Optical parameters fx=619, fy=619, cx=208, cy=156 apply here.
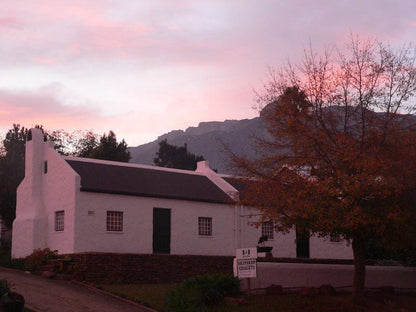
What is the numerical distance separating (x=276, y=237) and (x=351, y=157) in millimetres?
19722

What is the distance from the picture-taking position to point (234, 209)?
3906cm

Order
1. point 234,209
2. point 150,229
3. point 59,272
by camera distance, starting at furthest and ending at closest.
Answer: point 234,209, point 150,229, point 59,272

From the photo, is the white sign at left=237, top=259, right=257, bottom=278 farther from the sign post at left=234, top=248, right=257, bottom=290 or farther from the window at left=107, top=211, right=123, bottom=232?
the window at left=107, top=211, right=123, bottom=232

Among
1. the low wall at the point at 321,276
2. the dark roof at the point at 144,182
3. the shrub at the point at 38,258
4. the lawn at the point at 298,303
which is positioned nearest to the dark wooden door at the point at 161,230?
the dark roof at the point at 144,182

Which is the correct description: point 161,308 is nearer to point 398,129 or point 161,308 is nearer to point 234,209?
point 398,129

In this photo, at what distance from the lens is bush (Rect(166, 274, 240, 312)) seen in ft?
68.5

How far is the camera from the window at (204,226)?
3784 centimetres

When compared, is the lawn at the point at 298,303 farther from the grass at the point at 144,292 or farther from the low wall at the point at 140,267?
the low wall at the point at 140,267

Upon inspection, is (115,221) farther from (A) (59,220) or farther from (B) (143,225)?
(A) (59,220)

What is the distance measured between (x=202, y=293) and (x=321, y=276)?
7.28 metres

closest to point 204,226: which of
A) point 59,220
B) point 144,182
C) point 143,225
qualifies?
point 143,225

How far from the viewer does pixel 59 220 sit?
114 feet

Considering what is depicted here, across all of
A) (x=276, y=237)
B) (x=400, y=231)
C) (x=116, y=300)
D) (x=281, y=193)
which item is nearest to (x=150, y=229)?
(x=276, y=237)

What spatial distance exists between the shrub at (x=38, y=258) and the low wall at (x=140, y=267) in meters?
2.42
